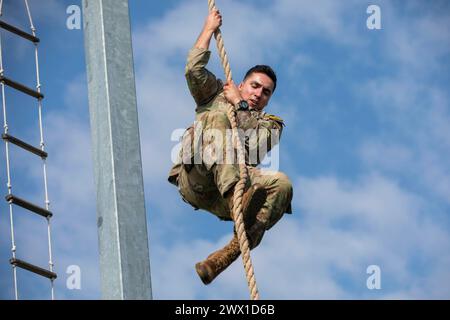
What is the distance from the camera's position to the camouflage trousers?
956cm

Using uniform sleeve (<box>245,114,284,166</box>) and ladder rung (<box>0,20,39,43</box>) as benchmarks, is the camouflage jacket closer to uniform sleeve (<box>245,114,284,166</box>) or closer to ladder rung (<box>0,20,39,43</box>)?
uniform sleeve (<box>245,114,284,166</box>)

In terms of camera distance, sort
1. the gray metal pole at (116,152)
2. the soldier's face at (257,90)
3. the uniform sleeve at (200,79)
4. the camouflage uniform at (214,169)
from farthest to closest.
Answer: the soldier's face at (257,90), the uniform sleeve at (200,79), the camouflage uniform at (214,169), the gray metal pole at (116,152)

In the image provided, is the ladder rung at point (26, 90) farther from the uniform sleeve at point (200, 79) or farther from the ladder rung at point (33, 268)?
the uniform sleeve at point (200, 79)

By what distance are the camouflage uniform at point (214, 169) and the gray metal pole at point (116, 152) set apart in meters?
1.94

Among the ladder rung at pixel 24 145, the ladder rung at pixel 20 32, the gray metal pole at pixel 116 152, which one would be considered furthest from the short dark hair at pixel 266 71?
the ladder rung at pixel 20 32

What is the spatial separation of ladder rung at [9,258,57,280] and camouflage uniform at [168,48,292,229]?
10.4 feet

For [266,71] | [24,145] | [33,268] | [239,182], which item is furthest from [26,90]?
[239,182]

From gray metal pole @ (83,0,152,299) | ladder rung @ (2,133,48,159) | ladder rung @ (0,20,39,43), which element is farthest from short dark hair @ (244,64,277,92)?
ladder rung @ (0,20,39,43)

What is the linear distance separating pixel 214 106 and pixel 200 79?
9.2 inches

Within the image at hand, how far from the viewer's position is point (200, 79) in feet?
33.3

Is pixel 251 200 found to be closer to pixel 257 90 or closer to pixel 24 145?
pixel 257 90

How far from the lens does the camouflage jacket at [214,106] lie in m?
10.1

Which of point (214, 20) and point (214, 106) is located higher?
point (214, 20)
